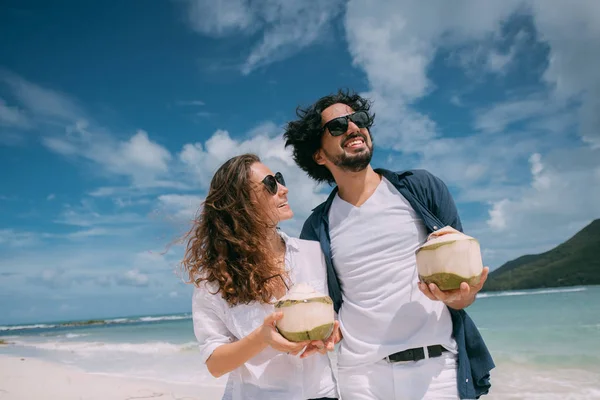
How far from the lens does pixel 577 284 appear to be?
165ft

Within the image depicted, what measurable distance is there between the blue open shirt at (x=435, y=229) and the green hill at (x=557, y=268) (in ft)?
178

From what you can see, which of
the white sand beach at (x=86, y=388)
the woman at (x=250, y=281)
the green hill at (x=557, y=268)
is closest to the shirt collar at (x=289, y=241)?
the woman at (x=250, y=281)

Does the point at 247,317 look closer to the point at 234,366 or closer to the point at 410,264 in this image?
the point at 234,366

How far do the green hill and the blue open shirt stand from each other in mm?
54170

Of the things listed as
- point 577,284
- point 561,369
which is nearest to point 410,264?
point 561,369

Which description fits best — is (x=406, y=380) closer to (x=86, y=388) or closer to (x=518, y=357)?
(x=86, y=388)

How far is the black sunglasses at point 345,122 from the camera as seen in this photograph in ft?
10.9

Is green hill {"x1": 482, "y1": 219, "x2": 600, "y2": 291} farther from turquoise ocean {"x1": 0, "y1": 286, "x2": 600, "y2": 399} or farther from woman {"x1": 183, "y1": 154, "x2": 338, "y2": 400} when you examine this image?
woman {"x1": 183, "y1": 154, "x2": 338, "y2": 400}

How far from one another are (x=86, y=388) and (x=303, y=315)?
7.80m

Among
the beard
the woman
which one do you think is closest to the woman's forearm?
the woman

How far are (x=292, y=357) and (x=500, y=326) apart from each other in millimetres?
14017

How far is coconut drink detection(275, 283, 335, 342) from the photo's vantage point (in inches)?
85.5

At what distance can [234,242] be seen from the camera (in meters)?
2.69

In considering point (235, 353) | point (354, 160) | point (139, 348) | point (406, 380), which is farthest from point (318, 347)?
point (139, 348)
